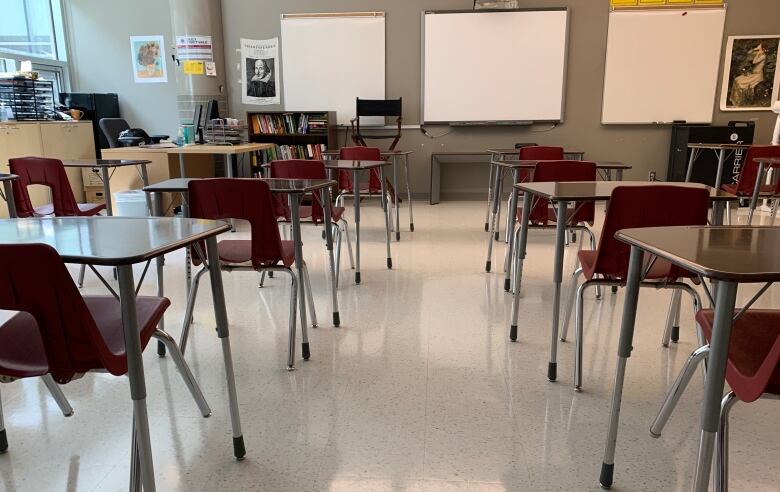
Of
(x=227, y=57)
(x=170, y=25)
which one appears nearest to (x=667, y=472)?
(x=227, y=57)

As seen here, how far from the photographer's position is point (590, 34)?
6578 millimetres

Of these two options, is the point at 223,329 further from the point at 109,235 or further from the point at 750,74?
the point at 750,74

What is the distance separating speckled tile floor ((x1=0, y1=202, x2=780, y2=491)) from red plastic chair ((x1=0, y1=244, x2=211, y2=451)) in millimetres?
475

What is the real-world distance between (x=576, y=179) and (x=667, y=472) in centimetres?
177

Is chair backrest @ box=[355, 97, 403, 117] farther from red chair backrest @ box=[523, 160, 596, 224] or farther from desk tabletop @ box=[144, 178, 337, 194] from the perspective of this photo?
desk tabletop @ box=[144, 178, 337, 194]

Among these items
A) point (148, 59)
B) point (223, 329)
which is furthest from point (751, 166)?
point (148, 59)

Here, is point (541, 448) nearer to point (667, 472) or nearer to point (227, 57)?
point (667, 472)

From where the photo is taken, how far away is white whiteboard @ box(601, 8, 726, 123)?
645 centimetres

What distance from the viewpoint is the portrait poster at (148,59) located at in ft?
23.6

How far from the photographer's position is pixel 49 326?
3.67ft

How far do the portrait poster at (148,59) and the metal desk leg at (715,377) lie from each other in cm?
764

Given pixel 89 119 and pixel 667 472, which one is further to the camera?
pixel 89 119

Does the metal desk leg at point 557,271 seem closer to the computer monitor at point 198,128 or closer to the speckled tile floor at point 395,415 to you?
the speckled tile floor at point 395,415

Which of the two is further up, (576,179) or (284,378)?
(576,179)
